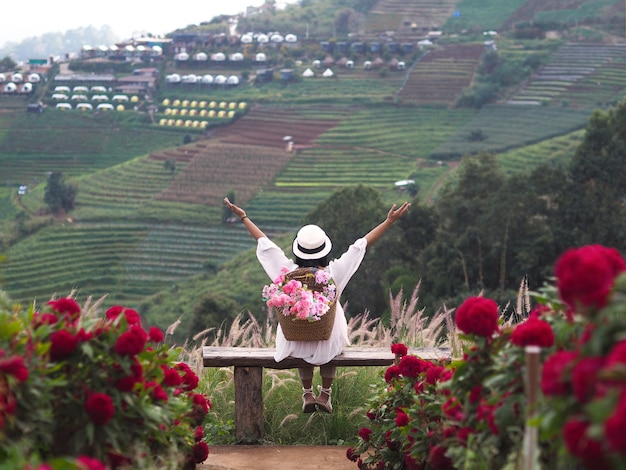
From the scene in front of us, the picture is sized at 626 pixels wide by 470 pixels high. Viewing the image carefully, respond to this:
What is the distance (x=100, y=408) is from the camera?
103 inches

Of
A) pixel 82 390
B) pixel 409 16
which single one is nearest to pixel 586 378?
pixel 82 390

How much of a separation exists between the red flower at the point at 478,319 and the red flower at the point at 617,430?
1063 mm

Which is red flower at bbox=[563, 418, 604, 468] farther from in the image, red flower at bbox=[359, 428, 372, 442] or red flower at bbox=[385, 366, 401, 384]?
red flower at bbox=[359, 428, 372, 442]

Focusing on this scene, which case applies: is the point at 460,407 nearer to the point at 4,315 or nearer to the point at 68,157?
the point at 4,315

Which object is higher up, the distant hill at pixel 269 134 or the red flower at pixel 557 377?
the red flower at pixel 557 377

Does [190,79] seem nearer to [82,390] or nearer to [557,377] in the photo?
[82,390]

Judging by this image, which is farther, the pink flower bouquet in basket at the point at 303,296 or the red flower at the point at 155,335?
the pink flower bouquet in basket at the point at 303,296

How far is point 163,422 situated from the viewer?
2.92 metres

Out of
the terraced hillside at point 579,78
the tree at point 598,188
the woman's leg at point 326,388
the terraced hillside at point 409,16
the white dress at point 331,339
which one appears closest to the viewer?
the white dress at point 331,339

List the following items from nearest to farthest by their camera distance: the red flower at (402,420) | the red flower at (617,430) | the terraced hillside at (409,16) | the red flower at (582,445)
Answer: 1. the red flower at (617,430)
2. the red flower at (582,445)
3. the red flower at (402,420)
4. the terraced hillside at (409,16)

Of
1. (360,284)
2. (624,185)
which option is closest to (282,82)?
(360,284)

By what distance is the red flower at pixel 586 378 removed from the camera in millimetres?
1944

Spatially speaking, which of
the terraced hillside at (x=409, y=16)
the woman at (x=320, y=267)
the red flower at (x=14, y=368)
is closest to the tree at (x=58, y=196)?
the terraced hillside at (x=409, y=16)

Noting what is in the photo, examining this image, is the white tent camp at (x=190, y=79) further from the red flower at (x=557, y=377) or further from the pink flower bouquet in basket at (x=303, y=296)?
the red flower at (x=557, y=377)
